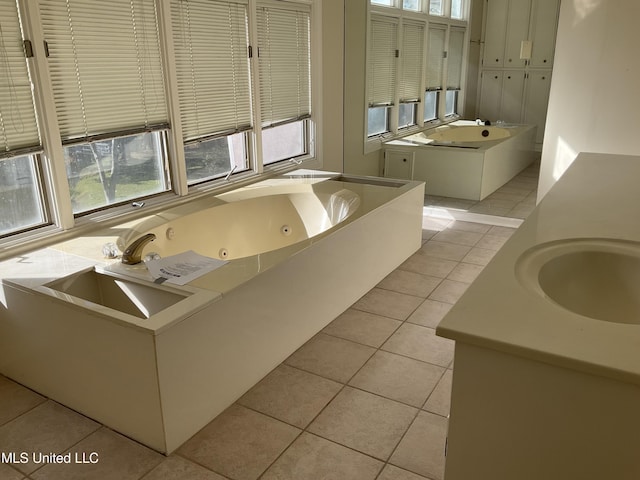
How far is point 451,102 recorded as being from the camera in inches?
289

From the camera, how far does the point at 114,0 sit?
276cm

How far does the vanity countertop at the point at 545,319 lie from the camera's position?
967 mm

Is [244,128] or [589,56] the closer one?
[589,56]

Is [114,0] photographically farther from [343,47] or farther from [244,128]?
[343,47]

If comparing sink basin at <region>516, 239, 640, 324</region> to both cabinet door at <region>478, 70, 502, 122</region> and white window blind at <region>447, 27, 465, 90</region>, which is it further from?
cabinet door at <region>478, 70, 502, 122</region>

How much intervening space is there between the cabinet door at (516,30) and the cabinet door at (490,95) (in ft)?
0.71

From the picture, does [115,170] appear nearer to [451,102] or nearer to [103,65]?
[103,65]

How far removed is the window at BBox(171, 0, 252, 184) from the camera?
3248mm

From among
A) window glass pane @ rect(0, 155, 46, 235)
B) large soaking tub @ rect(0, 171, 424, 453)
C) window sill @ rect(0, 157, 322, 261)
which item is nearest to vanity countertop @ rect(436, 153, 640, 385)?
large soaking tub @ rect(0, 171, 424, 453)

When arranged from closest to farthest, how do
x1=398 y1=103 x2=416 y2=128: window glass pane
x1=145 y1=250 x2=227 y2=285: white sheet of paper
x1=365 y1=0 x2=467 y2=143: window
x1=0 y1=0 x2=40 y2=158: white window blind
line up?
x1=145 y1=250 x2=227 y2=285: white sheet of paper
x1=0 y1=0 x2=40 y2=158: white window blind
x1=365 y1=0 x2=467 y2=143: window
x1=398 y1=103 x2=416 y2=128: window glass pane

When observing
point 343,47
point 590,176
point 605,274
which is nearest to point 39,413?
point 605,274

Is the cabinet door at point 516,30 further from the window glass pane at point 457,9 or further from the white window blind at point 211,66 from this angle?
the white window blind at point 211,66

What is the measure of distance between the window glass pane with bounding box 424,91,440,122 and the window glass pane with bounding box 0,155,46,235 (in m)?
5.03

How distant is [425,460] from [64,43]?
2426 mm
